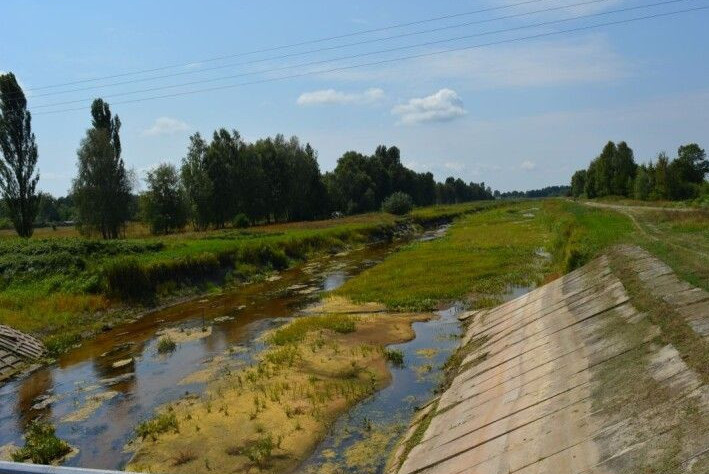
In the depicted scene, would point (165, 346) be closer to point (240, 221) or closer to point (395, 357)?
point (395, 357)

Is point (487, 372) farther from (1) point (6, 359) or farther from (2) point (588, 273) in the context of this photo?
(1) point (6, 359)

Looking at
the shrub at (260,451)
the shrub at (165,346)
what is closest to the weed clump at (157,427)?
the shrub at (260,451)

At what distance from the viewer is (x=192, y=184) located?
3337 inches

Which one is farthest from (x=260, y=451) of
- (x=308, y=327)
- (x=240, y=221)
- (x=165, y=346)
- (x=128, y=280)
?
(x=240, y=221)

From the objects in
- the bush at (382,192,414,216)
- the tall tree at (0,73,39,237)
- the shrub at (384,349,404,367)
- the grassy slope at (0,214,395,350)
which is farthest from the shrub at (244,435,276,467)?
the bush at (382,192,414,216)

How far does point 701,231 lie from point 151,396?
26835 millimetres

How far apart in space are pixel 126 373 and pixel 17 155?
4530cm

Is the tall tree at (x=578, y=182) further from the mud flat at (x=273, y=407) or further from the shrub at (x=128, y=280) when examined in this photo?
the mud flat at (x=273, y=407)

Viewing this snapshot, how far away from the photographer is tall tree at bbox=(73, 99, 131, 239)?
67.8 metres

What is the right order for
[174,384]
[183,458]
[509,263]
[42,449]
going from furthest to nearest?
[509,263], [174,384], [42,449], [183,458]

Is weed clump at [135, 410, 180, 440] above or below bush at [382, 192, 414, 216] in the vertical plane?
below

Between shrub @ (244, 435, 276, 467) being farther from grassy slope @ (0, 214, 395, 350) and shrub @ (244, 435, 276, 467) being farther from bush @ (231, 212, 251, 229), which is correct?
bush @ (231, 212, 251, 229)

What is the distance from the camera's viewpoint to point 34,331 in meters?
27.6

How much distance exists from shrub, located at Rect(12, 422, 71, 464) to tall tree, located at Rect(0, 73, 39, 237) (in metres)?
49.0
